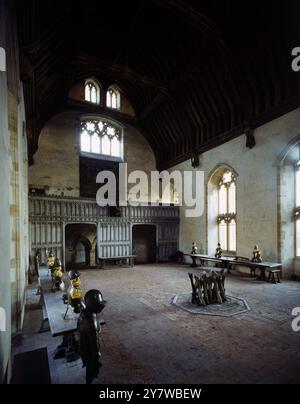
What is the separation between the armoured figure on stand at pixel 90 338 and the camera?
6.87 feet

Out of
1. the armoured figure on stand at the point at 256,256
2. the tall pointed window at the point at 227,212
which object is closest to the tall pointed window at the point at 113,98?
the tall pointed window at the point at 227,212

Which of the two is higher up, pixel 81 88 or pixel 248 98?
pixel 81 88

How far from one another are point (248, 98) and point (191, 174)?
4931 mm

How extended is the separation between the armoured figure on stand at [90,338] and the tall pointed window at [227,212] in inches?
402

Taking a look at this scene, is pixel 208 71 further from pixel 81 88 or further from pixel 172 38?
pixel 81 88

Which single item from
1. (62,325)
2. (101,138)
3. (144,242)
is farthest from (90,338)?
(101,138)

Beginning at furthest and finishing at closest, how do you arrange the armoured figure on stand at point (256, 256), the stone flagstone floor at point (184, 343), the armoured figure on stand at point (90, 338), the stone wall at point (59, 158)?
the stone wall at point (59, 158), the armoured figure on stand at point (256, 256), the stone flagstone floor at point (184, 343), the armoured figure on stand at point (90, 338)

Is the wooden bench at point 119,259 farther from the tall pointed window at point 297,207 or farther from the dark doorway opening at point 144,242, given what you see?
the tall pointed window at point 297,207

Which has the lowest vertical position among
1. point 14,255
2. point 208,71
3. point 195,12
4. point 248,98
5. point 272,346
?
point 272,346

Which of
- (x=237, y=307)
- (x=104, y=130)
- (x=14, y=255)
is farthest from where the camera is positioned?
(x=104, y=130)

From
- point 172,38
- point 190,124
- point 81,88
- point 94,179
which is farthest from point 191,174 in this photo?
point 81,88

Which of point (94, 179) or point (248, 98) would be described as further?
point (94, 179)

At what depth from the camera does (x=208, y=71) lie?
10.6 metres

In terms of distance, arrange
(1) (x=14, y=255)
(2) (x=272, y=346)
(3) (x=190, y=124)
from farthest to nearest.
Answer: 1. (3) (x=190, y=124)
2. (1) (x=14, y=255)
3. (2) (x=272, y=346)
